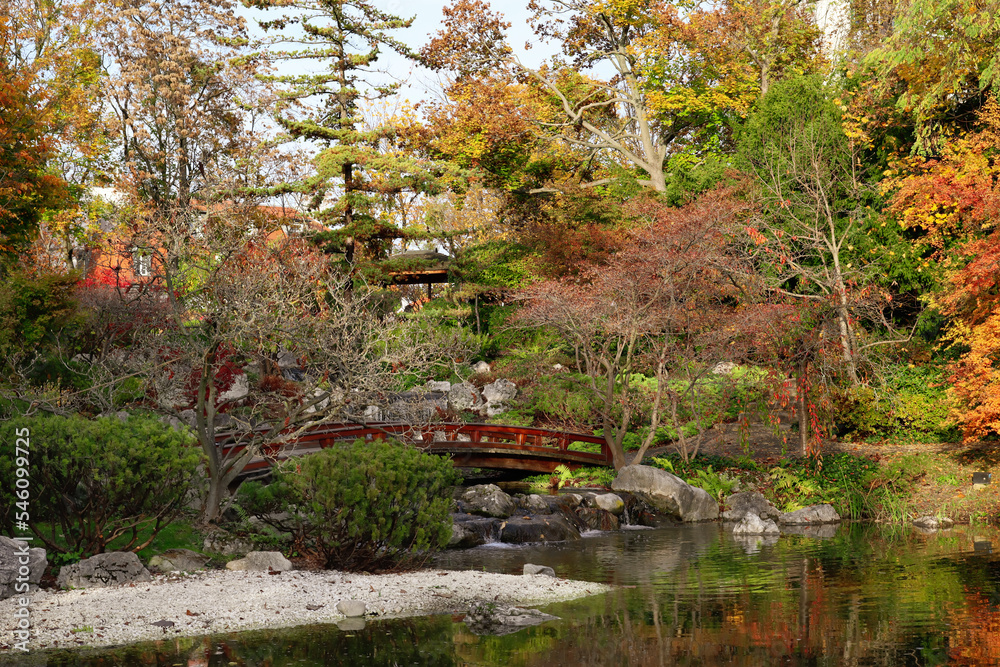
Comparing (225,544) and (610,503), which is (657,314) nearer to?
(610,503)

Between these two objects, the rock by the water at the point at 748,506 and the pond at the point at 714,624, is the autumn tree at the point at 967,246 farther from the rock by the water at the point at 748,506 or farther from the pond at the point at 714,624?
the pond at the point at 714,624

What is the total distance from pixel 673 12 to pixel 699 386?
14.9 m

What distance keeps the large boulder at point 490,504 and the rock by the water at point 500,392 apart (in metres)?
9.23

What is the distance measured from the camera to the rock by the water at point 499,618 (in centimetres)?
902

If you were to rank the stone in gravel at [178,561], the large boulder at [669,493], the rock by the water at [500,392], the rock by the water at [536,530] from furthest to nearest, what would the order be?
the rock by the water at [500,392], the large boulder at [669,493], the rock by the water at [536,530], the stone in gravel at [178,561]

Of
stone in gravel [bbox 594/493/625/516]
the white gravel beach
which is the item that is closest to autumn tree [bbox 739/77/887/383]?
stone in gravel [bbox 594/493/625/516]

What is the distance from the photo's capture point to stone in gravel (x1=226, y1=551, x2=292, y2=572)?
11359 millimetres

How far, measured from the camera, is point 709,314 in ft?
68.0

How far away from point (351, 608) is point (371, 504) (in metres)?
1.60

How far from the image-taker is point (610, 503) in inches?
712

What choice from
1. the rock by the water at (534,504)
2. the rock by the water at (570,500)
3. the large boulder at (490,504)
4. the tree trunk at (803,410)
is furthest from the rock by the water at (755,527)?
the large boulder at (490,504)

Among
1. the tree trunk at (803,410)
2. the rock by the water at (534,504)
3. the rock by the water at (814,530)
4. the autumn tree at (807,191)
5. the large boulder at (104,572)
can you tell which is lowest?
the rock by the water at (814,530)

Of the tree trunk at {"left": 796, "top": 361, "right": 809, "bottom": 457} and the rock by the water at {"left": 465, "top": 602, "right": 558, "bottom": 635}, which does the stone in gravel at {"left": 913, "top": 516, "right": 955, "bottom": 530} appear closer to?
the tree trunk at {"left": 796, "top": 361, "right": 809, "bottom": 457}

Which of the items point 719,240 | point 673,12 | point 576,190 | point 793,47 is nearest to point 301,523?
point 719,240
